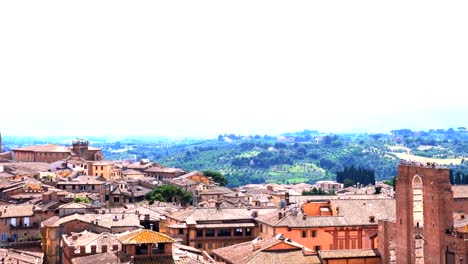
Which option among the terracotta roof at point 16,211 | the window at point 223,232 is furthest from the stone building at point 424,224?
the terracotta roof at point 16,211

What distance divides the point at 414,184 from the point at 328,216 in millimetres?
16961

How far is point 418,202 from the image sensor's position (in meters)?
54.6

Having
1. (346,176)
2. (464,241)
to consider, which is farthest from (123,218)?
(346,176)

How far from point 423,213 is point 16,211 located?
4068 cm

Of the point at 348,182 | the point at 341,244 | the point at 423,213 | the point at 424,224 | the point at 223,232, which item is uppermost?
the point at 423,213

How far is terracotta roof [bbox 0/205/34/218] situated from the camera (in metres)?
76.1

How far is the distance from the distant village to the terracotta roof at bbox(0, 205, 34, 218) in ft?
0.32

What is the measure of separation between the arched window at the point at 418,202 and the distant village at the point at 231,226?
7cm

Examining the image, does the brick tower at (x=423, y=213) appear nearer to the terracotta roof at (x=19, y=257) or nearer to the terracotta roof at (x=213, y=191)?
the terracotta roof at (x=19, y=257)

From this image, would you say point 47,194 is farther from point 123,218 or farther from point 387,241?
point 387,241

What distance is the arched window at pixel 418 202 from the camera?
5419 centimetres

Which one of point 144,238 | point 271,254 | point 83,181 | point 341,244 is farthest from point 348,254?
point 83,181

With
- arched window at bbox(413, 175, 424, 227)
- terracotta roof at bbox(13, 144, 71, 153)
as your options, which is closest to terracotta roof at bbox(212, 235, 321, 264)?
arched window at bbox(413, 175, 424, 227)

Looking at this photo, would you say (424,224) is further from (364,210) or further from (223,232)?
(223,232)
